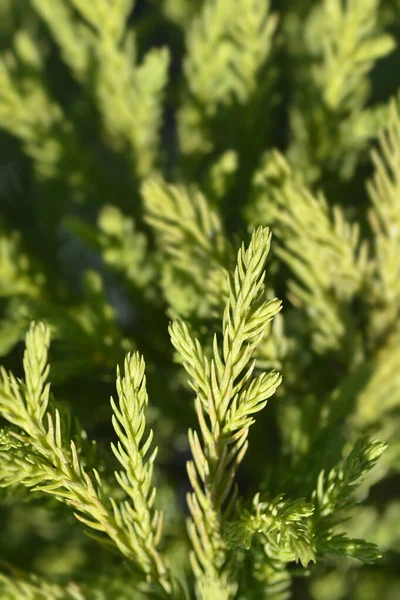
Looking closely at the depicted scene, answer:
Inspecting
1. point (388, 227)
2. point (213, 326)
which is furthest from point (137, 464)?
point (388, 227)

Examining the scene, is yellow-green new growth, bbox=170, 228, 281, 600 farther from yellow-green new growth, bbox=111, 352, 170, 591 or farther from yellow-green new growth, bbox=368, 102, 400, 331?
yellow-green new growth, bbox=368, 102, 400, 331

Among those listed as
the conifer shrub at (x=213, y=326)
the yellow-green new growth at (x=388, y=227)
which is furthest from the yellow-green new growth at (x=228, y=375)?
the yellow-green new growth at (x=388, y=227)

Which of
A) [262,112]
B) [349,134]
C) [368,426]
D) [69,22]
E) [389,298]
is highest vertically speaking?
[69,22]

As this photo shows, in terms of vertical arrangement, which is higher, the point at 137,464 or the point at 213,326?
the point at 213,326

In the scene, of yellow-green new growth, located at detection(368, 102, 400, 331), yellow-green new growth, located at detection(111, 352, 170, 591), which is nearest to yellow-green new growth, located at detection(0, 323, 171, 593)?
yellow-green new growth, located at detection(111, 352, 170, 591)

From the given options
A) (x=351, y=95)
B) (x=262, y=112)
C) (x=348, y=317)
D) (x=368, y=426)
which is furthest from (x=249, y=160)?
(x=368, y=426)

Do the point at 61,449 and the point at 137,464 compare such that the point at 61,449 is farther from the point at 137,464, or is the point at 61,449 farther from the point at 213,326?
the point at 213,326

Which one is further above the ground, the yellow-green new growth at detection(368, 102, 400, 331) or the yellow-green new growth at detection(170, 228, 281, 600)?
the yellow-green new growth at detection(368, 102, 400, 331)

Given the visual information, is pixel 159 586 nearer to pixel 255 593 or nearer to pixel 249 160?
pixel 255 593
